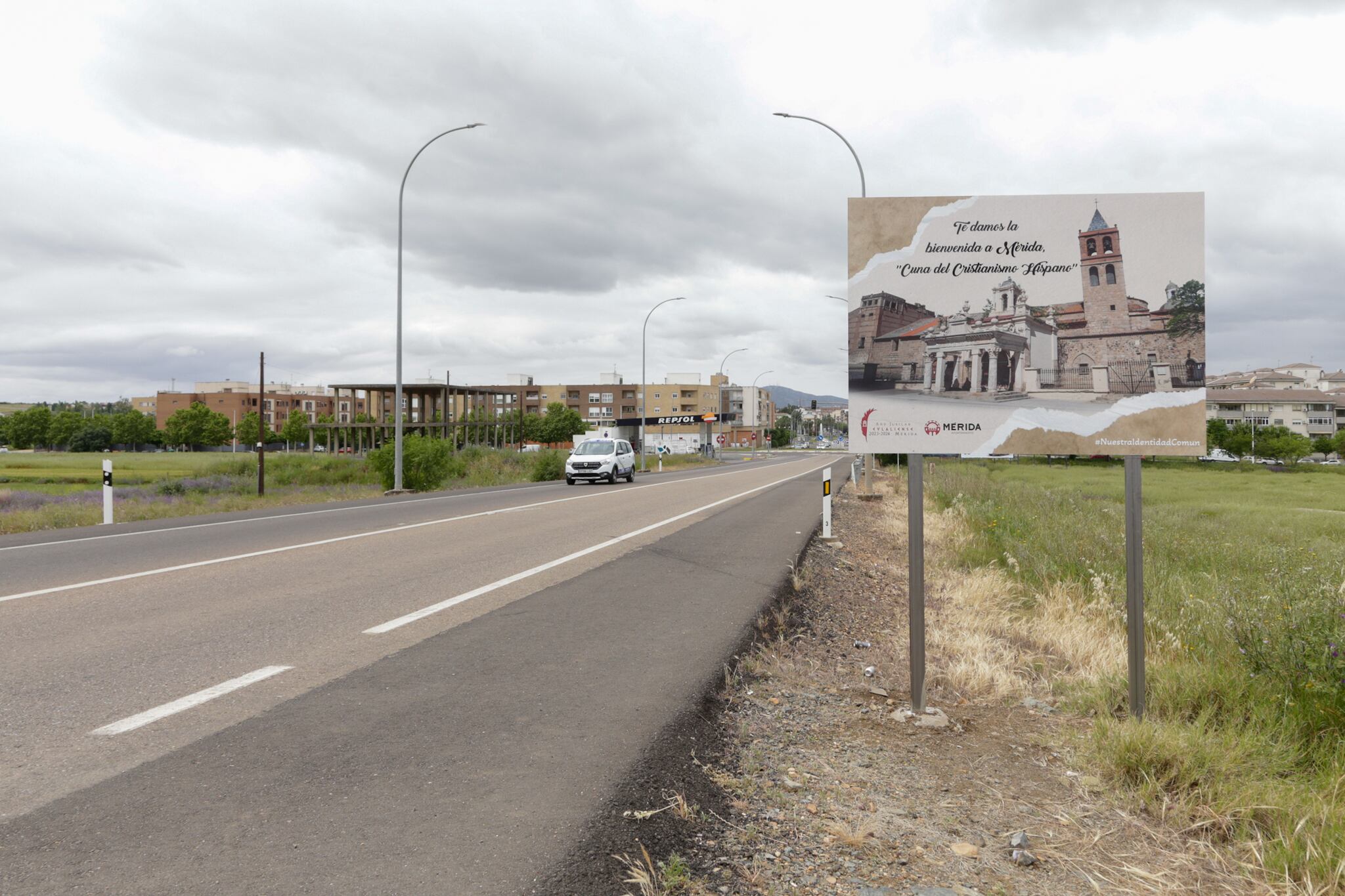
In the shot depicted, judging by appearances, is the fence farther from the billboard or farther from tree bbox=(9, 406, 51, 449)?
tree bbox=(9, 406, 51, 449)

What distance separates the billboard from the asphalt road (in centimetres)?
236

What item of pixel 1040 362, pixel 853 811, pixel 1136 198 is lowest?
pixel 853 811

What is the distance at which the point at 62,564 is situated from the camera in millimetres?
9938

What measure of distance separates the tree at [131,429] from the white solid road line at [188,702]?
555ft

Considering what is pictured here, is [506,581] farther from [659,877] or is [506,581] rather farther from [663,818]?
[659,877]

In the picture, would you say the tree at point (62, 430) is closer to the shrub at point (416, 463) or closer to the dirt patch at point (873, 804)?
the shrub at point (416, 463)

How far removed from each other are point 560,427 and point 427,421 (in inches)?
801

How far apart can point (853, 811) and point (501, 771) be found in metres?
1.58

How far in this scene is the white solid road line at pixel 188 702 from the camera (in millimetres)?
4262

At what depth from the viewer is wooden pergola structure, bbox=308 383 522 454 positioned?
101750mm

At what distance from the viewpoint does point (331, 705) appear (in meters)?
4.68

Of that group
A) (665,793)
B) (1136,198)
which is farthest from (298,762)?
(1136,198)

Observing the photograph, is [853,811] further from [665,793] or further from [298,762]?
[298,762]

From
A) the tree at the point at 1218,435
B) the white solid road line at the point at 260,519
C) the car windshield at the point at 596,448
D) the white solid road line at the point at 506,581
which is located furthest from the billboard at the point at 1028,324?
the tree at the point at 1218,435
